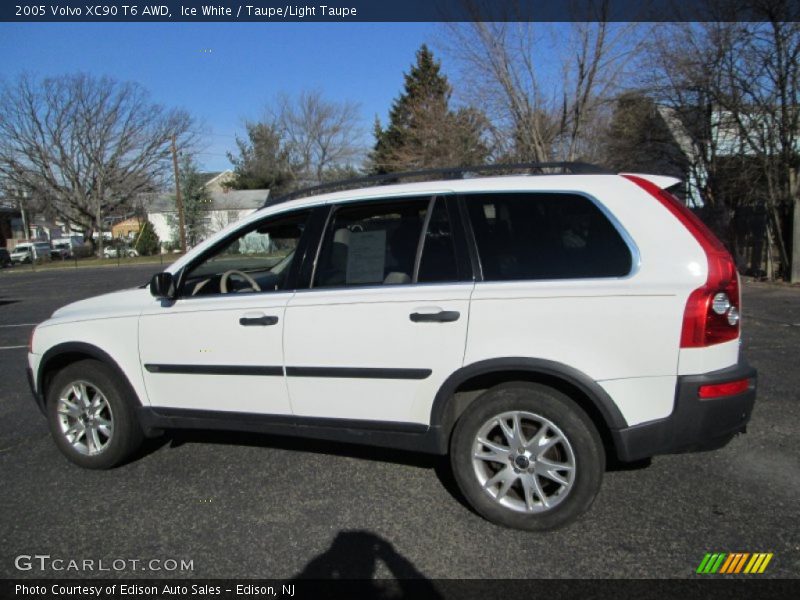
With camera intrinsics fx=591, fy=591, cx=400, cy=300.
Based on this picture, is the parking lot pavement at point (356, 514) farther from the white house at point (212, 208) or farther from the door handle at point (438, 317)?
the white house at point (212, 208)

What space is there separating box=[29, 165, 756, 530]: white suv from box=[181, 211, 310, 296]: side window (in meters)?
0.02

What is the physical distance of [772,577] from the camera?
2596 millimetres

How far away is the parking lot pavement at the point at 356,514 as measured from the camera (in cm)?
283

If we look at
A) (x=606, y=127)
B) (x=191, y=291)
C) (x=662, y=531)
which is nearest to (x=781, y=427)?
(x=662, y=531)

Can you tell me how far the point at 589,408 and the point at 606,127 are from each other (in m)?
18.2

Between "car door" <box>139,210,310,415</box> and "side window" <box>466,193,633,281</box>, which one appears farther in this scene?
"car door" <box>139,210,310,415</box>

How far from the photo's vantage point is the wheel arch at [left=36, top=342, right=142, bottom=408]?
12.7 feet

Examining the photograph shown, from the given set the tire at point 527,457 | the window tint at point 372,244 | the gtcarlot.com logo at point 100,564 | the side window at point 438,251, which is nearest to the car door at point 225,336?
the window tint at point 372,244

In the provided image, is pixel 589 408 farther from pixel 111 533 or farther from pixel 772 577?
pixel 111 533

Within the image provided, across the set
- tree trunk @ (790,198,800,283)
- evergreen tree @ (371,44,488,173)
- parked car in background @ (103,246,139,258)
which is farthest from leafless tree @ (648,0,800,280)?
parked car in background @ (103,246,139,258)

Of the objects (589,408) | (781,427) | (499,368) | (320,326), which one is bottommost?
(781,427)

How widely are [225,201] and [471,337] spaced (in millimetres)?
54398

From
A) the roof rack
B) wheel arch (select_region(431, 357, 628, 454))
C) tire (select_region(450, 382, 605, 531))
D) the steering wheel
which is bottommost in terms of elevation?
tire (select_region(450, 382, 605, 531))

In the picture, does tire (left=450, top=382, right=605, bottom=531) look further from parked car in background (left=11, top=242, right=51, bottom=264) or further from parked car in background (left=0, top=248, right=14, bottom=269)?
parked car in background (left=11, top=242, right=51, bottom=264)
